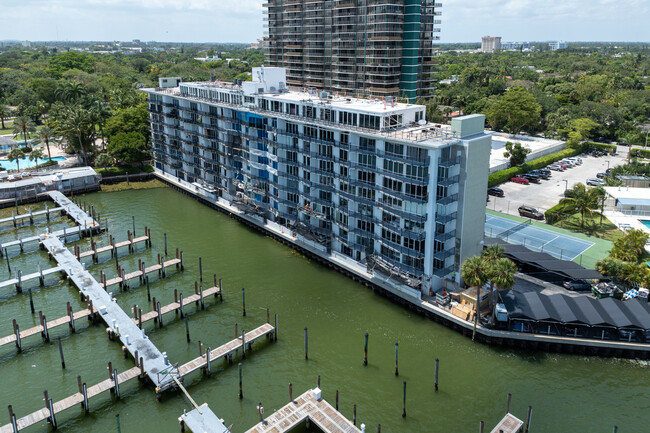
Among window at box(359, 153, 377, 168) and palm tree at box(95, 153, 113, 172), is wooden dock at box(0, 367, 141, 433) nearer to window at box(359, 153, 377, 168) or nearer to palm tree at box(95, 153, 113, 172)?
window at box(359, 153, 377, 168)

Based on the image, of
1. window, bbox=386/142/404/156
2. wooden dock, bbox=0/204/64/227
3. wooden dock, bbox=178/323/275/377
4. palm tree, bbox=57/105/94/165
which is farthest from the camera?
palm tree, bbox=57/105/94/165

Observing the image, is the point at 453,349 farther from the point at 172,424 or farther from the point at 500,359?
the point at 172,424

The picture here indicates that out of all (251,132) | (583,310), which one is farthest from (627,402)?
(251,132)

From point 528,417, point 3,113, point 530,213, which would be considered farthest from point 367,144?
point 3,113

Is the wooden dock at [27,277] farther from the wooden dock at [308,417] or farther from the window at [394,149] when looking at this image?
the window at [394,149]

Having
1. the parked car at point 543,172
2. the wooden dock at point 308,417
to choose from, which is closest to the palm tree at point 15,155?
the wooden dock at point 308,417

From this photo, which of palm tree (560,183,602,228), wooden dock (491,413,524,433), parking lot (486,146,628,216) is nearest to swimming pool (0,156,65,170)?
parking lot (486,146,628,216)
